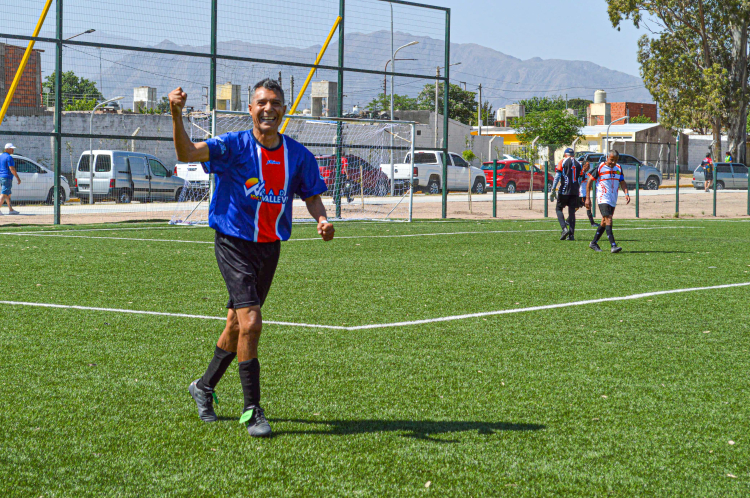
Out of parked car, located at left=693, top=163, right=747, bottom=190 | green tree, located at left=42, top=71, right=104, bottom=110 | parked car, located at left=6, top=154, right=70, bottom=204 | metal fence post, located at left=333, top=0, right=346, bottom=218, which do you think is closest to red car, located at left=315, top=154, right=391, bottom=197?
metal fence post, located at left=333, top=0, right=346, bottom=218

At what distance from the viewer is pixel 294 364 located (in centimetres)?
588

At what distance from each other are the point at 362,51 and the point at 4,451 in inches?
758

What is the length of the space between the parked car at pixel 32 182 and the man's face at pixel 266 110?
18.4 meters

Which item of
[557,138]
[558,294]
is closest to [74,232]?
[558,294]

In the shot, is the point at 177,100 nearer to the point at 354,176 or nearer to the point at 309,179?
the point at 309,179

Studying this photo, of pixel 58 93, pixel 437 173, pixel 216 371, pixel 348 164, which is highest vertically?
pixel 58 93

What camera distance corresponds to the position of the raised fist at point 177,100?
4.03m

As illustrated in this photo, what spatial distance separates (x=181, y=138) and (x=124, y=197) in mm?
20774

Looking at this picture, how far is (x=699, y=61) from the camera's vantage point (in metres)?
46.5

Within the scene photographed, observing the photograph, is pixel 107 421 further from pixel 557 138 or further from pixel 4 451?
pixel 557 138

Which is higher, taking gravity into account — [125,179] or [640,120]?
[640,120]

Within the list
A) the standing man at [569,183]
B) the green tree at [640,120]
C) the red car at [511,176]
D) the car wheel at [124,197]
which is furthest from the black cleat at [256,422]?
the green tree at [640,120]

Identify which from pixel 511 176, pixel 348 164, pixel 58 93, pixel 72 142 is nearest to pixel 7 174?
pixel 72 142

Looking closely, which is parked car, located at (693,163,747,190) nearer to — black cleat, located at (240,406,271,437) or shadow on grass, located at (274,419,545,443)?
shadow on grass, located at (274,419,545,443)
